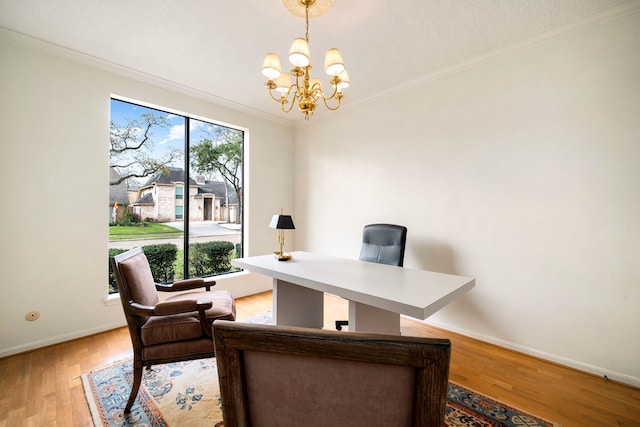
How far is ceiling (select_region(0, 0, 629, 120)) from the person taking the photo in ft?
6.60

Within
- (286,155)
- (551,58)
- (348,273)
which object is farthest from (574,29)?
(286,155)

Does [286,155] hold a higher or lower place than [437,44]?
lower

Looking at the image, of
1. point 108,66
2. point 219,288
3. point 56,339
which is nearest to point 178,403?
point 56,339

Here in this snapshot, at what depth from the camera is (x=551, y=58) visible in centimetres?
231

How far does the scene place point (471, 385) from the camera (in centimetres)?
197

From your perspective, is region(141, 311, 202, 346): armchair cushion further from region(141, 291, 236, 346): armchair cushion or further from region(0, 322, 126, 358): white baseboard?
region(0, 322, 126, 358): white baseboard

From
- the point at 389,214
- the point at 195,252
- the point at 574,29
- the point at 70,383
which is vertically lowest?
the point at 70,383

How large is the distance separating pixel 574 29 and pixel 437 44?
1.01 m

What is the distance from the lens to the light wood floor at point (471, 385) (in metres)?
1.67

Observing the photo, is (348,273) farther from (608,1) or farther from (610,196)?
(608,1)

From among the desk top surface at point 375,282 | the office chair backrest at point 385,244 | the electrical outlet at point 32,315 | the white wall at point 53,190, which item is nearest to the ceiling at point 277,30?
the white wall at point 53,190

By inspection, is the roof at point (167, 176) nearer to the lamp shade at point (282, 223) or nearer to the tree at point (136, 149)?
the tree at point (136, 149)

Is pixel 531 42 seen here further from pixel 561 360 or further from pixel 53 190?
pixel 53 190

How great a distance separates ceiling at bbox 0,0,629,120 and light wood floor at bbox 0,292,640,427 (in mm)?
2717
